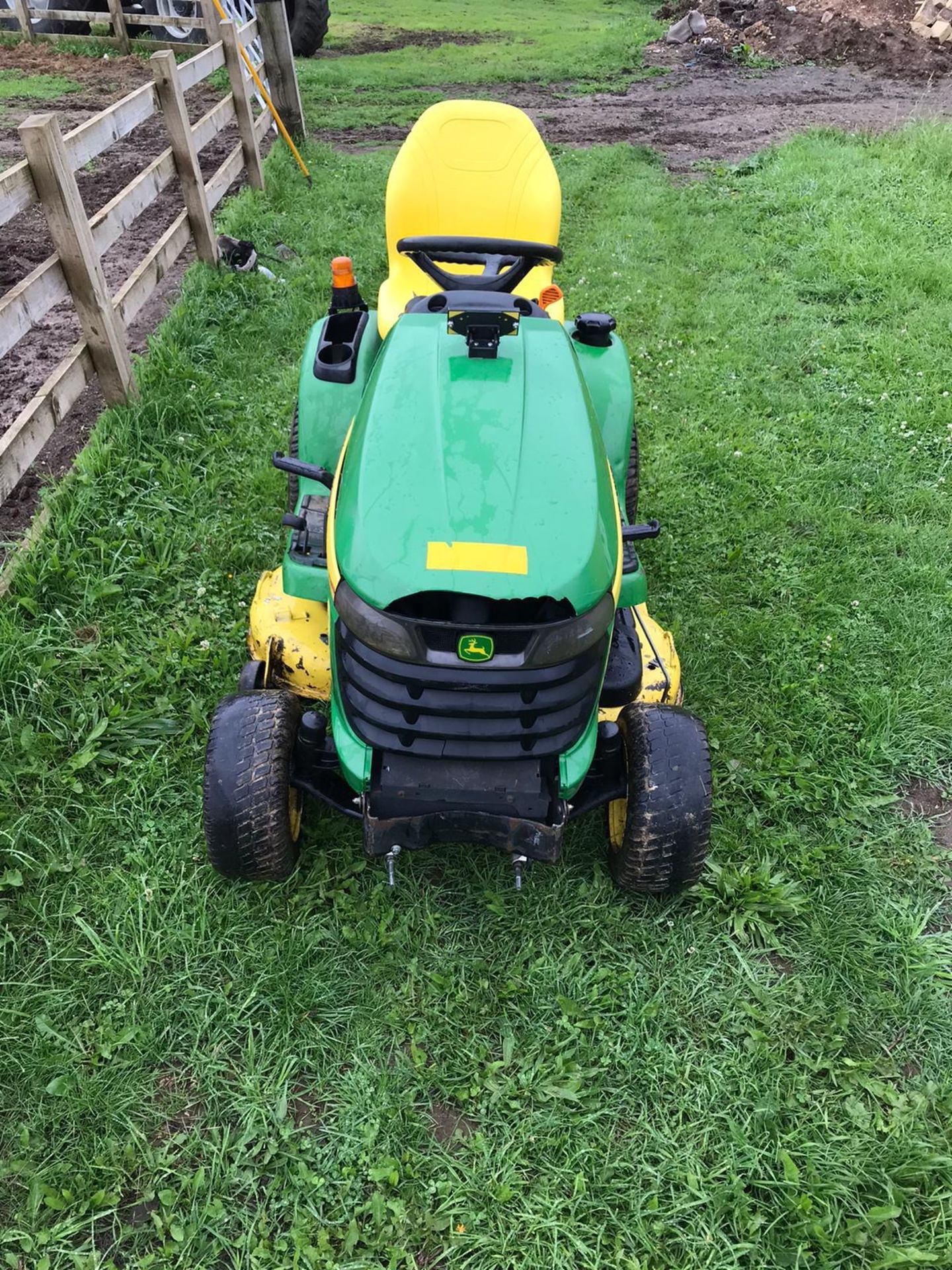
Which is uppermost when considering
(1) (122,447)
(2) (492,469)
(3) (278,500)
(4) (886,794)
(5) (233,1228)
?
(2) (492,469)

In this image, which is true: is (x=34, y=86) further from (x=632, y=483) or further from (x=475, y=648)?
(x=475, y=648)

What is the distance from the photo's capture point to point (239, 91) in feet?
20.2

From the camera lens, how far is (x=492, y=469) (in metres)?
1.83

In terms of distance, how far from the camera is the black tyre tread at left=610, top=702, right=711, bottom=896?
2092 mm

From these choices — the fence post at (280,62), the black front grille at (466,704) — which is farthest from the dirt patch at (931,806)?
the fence post at (280,62)

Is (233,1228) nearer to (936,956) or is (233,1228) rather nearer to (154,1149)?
(154,1149)

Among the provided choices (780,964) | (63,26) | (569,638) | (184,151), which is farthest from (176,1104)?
(63,26)

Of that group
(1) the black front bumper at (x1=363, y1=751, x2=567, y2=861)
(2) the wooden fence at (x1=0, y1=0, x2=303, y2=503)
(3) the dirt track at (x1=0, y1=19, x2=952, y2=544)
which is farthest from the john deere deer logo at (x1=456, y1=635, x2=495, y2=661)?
(3) the dirt track at (x1=0, y1=19, x2=952, y2=544)

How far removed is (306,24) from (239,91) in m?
7.21

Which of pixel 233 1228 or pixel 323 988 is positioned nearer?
pixel 233 1228

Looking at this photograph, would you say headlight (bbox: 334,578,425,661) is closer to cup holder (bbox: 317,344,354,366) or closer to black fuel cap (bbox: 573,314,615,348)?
cup holder (bbox: 317,344,354,366)

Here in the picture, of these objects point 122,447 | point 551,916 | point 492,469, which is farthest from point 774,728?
point 122,447

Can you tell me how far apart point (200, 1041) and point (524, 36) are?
16.5 m

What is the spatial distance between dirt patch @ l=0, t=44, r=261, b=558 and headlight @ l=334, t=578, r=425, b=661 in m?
1.98
